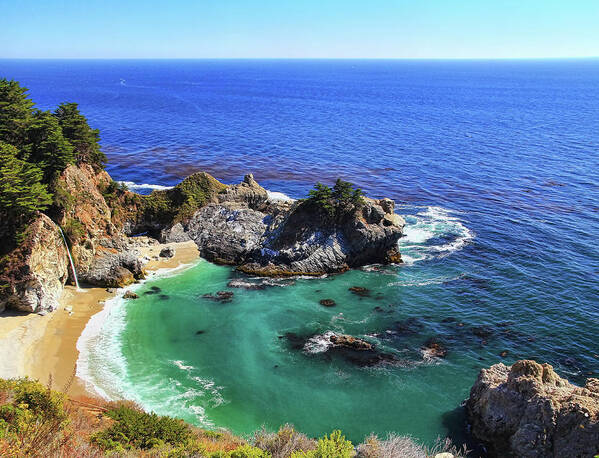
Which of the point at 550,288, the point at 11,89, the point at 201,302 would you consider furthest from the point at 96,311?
the point at 550,288

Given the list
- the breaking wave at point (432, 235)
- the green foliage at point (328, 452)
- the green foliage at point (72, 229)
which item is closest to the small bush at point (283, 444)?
Answer: the green foliage at point (328, 452)

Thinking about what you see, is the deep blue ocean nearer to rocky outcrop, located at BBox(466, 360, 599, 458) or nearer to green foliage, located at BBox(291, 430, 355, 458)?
rocky outcrop, located at BBox(466, 360, 599, 458)

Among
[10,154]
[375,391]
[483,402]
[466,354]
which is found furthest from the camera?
[10,154]

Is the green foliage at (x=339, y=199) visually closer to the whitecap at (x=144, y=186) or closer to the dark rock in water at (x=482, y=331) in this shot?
the dark rock in water at (x=482, y=331)

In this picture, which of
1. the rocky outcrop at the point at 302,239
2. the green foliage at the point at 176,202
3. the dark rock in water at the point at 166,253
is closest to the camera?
the rocky outcrop at the point at 302,239

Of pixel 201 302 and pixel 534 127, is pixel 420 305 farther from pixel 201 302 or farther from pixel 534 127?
pixel 534 127

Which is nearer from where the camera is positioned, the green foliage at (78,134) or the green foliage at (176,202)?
the green foliage at (78,134)
